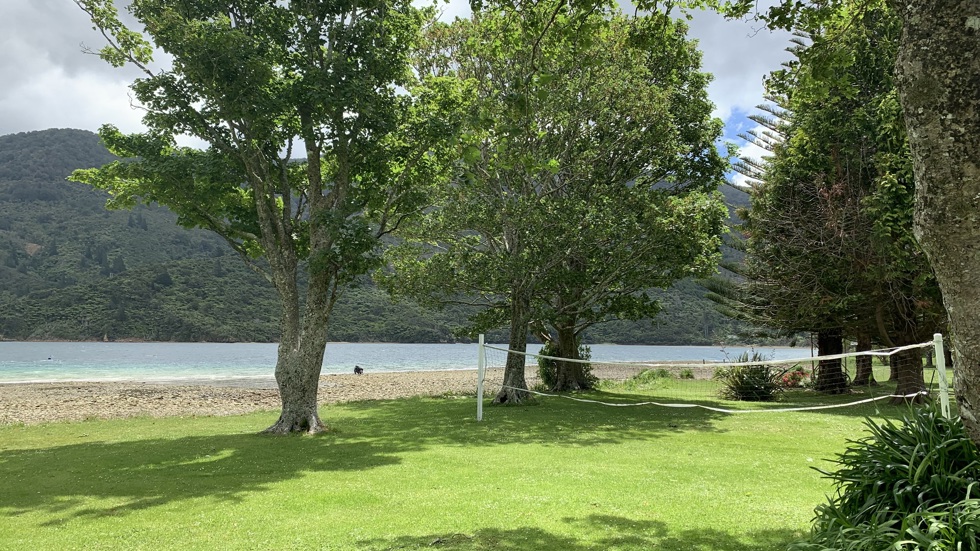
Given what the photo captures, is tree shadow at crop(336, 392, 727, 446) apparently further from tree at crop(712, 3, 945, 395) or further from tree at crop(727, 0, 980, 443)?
tree at crop(727, 0, 980, 443)

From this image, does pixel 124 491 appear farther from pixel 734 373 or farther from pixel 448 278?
pixel 734 373

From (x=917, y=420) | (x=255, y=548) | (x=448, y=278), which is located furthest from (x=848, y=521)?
(x=448, y=278)

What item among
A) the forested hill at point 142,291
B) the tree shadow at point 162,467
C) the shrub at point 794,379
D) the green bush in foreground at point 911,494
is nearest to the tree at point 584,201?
the tree shadow at point 162,467

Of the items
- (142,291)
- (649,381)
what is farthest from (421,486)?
(142,291)

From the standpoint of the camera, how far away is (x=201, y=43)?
9.95 metres

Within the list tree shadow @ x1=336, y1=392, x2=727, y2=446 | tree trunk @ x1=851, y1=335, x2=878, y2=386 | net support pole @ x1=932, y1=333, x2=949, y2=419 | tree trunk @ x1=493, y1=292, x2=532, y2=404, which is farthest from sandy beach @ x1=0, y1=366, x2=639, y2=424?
net support pole @ x1=932, y1=333, x2=949, y2=419

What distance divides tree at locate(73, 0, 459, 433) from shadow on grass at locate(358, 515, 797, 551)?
6.68 meters

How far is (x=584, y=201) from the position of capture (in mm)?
16938

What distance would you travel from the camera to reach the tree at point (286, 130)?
1073cm

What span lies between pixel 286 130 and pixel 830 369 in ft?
69.2

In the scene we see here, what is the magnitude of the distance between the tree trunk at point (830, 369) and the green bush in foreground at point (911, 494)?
66.9 ft

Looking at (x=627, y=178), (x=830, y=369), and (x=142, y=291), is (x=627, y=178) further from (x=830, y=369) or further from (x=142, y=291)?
(x=142, y=291)

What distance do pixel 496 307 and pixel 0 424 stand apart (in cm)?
1269

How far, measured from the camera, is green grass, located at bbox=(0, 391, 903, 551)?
5.16m
